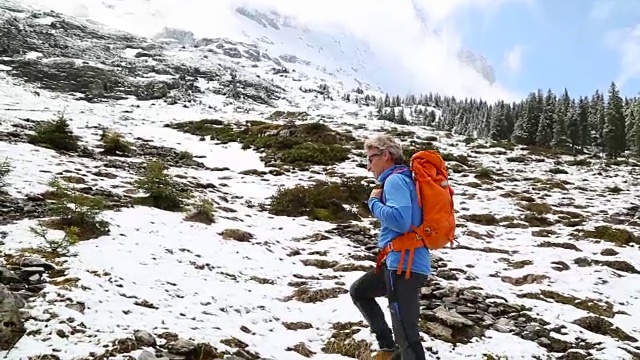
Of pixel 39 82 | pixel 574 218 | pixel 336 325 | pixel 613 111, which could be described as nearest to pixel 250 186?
pixel 336 325

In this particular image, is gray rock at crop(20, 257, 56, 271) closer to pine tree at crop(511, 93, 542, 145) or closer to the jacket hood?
the jacket hood

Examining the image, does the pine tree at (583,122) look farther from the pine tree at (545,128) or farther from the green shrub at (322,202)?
the green shrub at (322,202)

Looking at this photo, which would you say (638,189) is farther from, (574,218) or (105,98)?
(105,98)

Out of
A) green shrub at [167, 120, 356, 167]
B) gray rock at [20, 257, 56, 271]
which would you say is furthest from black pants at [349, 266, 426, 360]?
green shrub at [167, 120, 356, 167]

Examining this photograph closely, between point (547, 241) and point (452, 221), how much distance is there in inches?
511

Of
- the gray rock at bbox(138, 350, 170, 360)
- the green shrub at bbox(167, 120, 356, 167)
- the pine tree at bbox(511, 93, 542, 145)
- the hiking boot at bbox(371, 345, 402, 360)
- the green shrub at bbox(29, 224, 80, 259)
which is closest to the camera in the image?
the gray rock at bbox(138, 350, 170, 360)

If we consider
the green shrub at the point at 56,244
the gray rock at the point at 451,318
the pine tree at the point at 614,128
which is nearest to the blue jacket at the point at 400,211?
the gray rock at the point at 451,318

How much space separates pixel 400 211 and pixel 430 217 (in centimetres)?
32

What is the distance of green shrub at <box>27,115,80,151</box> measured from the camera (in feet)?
58.1

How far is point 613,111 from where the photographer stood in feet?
211

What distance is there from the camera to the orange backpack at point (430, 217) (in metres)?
4.24

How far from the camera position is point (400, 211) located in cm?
420

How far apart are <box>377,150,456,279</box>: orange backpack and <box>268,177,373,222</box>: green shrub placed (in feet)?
38.3

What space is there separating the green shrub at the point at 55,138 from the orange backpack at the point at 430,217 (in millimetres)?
17999
